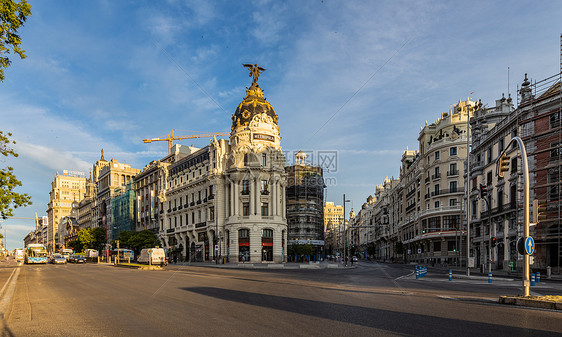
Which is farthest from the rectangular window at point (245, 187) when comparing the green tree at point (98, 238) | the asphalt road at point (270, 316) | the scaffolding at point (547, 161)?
the green tree at point (98, 238)

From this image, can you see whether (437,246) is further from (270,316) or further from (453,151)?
(270,316)

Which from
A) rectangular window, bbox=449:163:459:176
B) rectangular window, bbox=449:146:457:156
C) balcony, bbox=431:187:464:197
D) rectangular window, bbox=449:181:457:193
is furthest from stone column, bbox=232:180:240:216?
rectangular window, bbox=449:146:457:156

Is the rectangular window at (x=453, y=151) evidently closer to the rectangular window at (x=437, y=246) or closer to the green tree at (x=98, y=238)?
the rectangular window at (x=437, y=246)

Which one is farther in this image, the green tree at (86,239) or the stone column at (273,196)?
the green tree at (86,239)

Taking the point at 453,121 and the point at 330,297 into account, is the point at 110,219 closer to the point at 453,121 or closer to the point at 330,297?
the point at 453,121

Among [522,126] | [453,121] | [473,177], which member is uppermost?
[453,121]

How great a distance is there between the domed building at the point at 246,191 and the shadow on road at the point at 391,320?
50690mm

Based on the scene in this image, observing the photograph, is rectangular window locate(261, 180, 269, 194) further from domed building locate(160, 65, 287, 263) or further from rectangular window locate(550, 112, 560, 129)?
rectangular window locate(550, 112, 560, 129)

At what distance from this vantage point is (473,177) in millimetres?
56500

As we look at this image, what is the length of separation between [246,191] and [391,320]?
58.4m

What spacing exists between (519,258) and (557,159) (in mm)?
9714

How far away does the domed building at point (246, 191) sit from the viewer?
68.0 m

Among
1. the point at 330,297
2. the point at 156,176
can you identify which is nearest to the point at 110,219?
the point at 156,176

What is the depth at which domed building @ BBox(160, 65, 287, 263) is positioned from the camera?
68.0m
